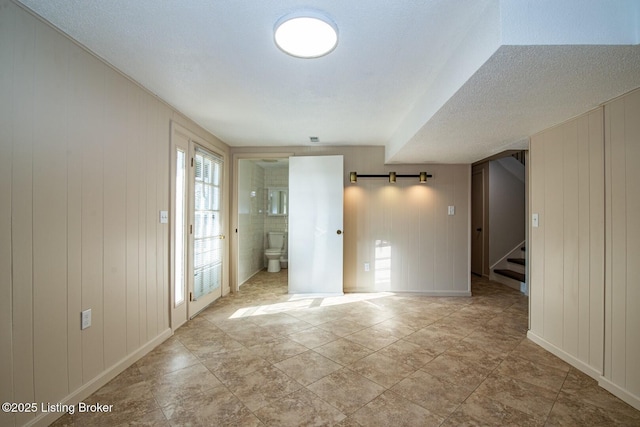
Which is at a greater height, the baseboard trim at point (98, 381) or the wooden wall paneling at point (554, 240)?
the wooden wall paneling at point (554, 240)

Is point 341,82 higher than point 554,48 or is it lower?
higher

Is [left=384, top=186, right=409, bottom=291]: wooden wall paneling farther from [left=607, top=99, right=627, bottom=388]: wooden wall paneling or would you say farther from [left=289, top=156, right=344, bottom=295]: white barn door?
[left=607, top=99, right=627, bottom=388]: wooden wall paneling

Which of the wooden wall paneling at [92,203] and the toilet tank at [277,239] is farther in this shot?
the toilet tank at [277,239]

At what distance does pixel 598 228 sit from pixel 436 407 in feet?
5.69

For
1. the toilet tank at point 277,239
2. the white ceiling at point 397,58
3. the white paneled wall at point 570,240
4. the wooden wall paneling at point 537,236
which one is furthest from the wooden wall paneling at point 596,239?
the toilet tank at point 277,239

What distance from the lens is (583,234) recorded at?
2031mm

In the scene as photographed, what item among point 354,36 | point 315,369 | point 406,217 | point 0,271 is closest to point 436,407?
point 315,369

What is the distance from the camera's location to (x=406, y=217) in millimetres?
3975

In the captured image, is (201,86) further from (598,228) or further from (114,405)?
(598,228)

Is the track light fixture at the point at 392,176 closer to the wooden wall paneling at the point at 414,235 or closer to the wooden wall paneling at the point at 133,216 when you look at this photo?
the wooden wall paneling at the point at 414,235

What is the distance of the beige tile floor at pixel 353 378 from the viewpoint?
5.02 feet

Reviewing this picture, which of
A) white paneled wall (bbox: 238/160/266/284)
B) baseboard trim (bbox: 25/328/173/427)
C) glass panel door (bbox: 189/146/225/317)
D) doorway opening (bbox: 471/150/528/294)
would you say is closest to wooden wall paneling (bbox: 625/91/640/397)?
doorway opening (bbox: 471/150/528/294)

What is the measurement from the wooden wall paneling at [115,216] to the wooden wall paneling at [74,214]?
19 cm

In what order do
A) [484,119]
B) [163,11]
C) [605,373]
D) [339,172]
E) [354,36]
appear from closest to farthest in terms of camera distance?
[163,11], [354,36], [605,373], [484,119], [339,172]
